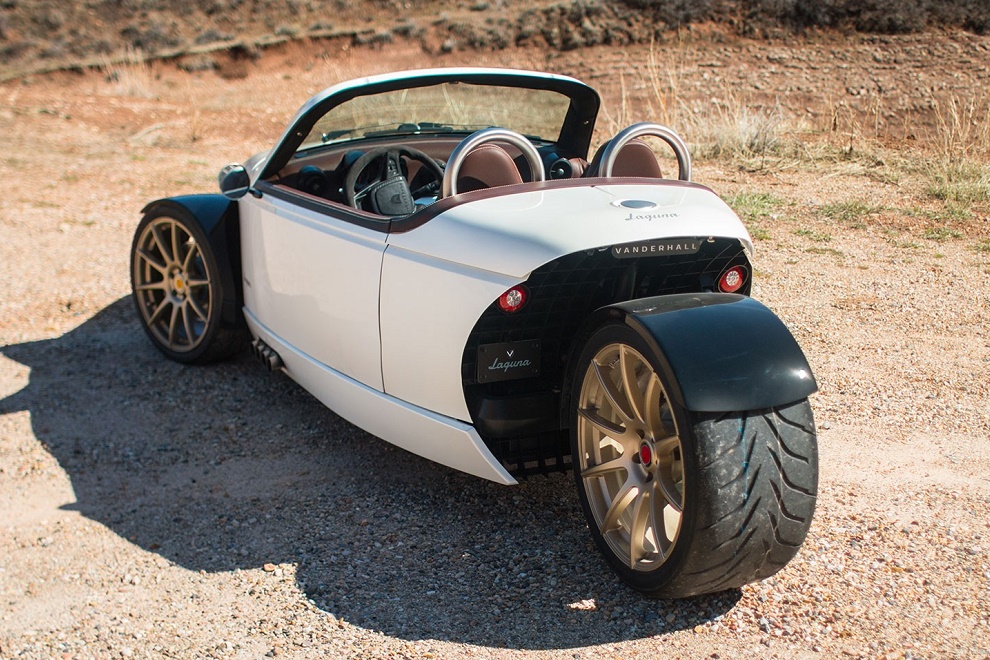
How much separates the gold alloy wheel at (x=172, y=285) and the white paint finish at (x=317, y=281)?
562 mm

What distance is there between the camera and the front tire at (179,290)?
215 inches

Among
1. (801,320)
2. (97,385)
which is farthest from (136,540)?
(801,320)

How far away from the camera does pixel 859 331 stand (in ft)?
18.7

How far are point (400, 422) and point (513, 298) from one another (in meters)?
0.86

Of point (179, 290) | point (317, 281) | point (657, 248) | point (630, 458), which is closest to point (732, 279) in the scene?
point (657, 248)

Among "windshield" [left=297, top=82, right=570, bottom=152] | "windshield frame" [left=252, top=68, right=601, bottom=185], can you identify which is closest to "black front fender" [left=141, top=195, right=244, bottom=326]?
"windshield frame" [left=252, top=68, right=601, bottom=185]

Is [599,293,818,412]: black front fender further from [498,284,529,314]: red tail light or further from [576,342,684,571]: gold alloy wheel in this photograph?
[498,284,529,314]: red tail light

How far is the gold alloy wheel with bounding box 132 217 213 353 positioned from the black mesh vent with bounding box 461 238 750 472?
237cm

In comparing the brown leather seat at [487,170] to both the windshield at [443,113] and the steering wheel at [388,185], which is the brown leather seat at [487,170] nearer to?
the steering wheel at [388,185]

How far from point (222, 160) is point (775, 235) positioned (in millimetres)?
6926

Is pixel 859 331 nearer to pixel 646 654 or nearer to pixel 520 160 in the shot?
pixel 520 160

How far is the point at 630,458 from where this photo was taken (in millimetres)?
3359

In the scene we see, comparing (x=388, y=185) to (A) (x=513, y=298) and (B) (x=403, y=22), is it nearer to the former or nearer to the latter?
(A) (x=513, y=298)

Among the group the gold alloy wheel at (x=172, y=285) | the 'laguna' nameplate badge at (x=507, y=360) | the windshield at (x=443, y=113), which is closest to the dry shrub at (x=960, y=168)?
the windshield at (x=443, y=113)
